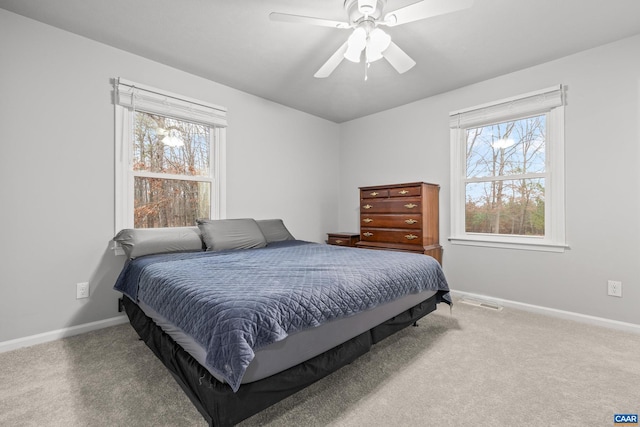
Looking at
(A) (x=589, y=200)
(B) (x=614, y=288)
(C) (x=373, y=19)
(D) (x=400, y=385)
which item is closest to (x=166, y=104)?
(C) (x=373, y=19)

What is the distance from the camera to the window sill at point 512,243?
2818 millimetres

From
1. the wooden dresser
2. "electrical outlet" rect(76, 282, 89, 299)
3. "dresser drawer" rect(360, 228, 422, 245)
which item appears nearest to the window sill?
the wooden dresser

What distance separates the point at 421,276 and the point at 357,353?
80 cm

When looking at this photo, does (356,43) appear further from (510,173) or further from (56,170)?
(56,170)

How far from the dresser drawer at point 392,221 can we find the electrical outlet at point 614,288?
1.65m

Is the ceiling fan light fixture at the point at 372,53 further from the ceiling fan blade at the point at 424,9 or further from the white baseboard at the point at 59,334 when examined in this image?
the white baseboard at the point at 59,334

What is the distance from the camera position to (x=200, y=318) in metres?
1.28

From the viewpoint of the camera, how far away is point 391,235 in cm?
359

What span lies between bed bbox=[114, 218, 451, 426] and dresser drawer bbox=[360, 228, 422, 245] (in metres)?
0.96

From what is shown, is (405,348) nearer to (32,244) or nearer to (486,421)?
(486,421)

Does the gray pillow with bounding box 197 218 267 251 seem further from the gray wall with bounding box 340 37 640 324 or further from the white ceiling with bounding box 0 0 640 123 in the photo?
the gray wall with bounding box 340 37 640 324

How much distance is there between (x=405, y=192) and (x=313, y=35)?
1.94 meters

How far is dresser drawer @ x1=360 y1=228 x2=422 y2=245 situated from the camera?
11.0 feet

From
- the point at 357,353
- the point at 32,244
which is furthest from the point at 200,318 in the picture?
the point at 32,244
